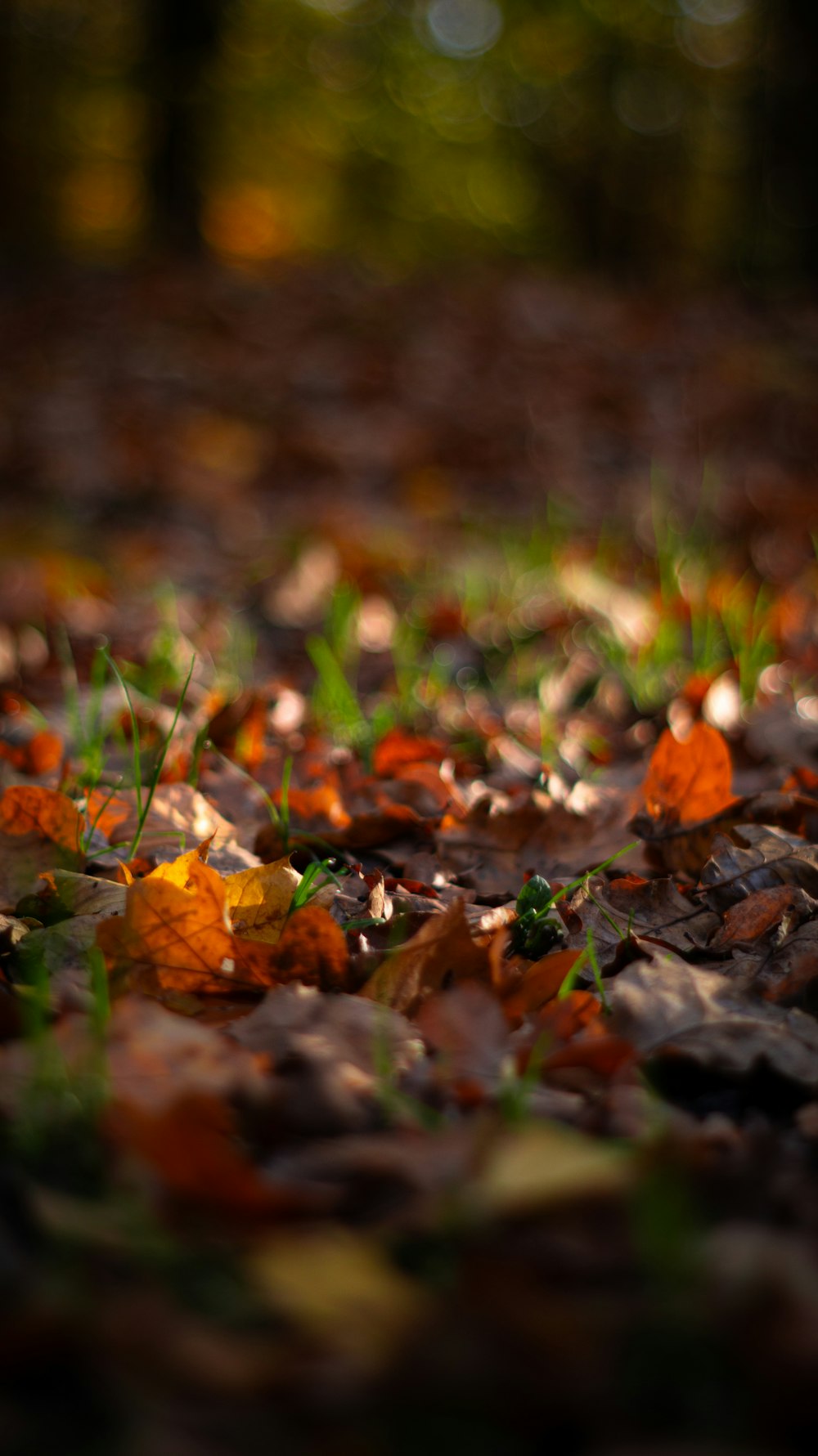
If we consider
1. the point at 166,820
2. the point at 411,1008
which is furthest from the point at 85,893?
the point at 411,1008

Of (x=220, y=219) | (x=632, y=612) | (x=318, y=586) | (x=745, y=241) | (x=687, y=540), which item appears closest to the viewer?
(x=632, y=612)

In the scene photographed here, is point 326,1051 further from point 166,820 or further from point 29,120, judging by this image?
point 29,120

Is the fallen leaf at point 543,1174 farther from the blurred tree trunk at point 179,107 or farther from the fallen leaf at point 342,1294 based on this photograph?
the blurred tree trunk at point 179,107

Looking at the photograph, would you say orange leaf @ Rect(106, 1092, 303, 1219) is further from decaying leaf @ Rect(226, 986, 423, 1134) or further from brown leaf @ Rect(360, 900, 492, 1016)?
brown leaf @ Rect(360, 900, 492, 1016)

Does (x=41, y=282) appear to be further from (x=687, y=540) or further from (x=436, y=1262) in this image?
(x=436, y=1262)

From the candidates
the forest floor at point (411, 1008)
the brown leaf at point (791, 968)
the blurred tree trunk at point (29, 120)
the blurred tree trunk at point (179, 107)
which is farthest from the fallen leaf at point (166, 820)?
the blurred tree trunk at point (29, 120)

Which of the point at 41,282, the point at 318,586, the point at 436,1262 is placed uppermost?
the point at 436,1262

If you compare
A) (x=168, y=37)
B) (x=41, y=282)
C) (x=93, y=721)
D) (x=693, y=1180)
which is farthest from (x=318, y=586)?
(x=168, y=37)
